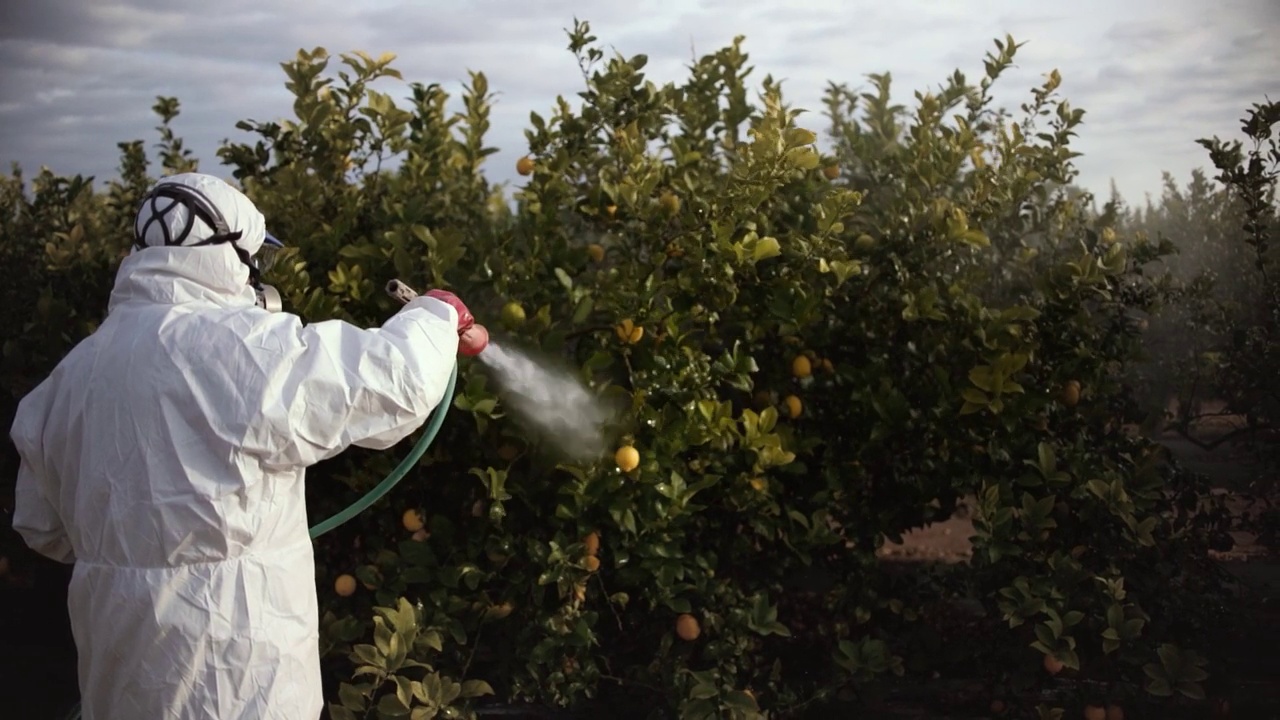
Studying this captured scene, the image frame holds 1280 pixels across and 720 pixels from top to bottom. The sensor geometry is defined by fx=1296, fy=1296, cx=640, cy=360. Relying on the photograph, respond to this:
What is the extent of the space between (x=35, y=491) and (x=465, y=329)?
831mm

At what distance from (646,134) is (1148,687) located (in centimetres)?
191

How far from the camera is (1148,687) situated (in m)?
3.24

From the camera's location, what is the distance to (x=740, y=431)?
3.28 metres

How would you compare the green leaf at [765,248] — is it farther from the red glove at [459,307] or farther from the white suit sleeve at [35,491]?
the white suit sleeve at [35,491]

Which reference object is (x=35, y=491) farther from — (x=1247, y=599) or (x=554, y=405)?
(x=1247, y=599)

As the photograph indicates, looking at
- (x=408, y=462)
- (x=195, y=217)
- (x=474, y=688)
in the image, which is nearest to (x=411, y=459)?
(x=408, y=462)

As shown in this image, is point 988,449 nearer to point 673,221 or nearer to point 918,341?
point 918,341

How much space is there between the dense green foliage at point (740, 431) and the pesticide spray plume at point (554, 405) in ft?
0.13

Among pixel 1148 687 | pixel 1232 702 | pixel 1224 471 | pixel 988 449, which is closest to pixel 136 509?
pixel 988 449

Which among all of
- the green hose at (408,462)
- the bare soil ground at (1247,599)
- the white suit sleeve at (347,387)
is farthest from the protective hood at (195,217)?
the bare soil ground at (1247,599)

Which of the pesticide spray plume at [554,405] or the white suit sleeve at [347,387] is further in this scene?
the pesticide spray plume at [554,405]

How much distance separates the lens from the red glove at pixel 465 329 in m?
2.38

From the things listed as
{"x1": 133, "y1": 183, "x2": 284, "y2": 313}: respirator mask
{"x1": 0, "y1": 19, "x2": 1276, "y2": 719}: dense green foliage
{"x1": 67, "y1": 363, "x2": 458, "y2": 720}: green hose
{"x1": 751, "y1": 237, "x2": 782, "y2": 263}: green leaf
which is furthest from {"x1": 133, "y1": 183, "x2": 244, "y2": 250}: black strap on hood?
{"x1": 751, "y1": 237, "x2": 782, "y2": 263}: green leaf

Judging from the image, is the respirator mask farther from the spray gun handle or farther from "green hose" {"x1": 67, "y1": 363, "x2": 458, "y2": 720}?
"green hose" {"x1": 67, "y1": 363, "x2": 458, "y2": 720}
